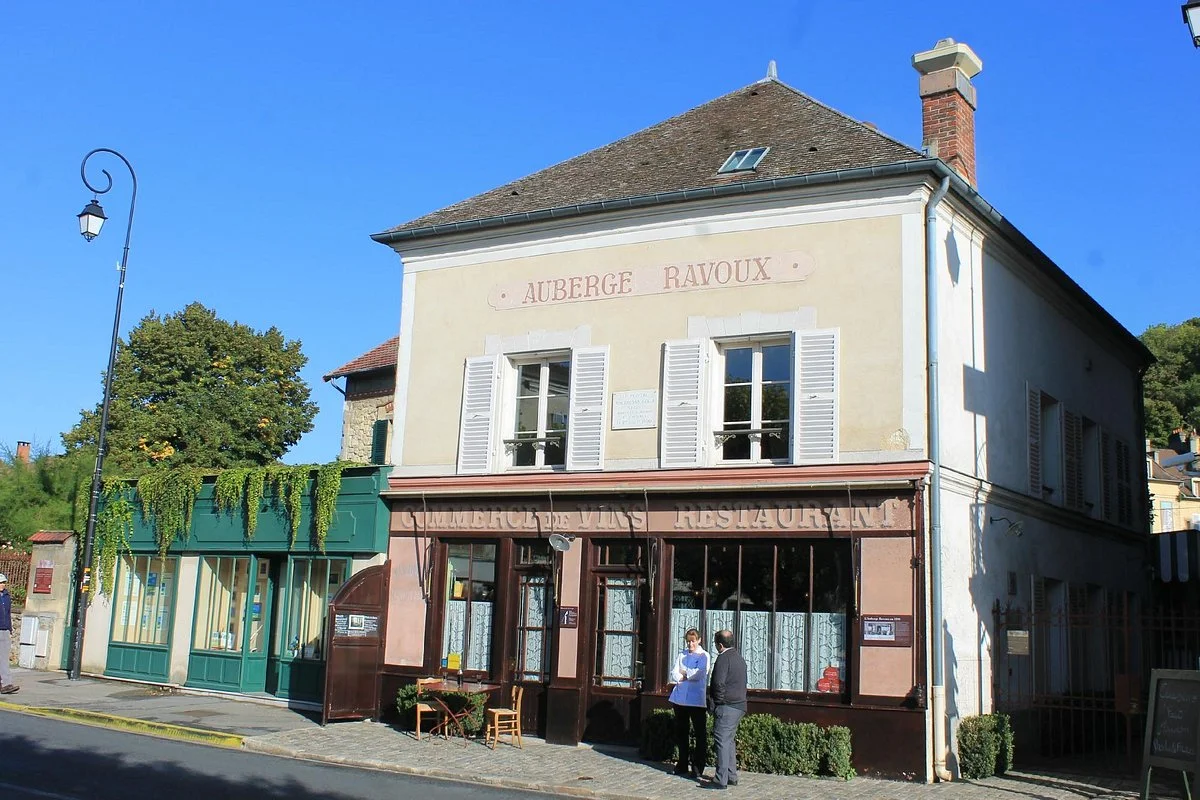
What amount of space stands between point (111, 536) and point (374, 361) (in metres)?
6.93

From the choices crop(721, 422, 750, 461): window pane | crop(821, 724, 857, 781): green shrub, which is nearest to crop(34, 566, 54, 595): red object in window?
crop(721, 422, 750, 461): window pane

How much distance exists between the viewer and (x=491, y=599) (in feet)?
51.5

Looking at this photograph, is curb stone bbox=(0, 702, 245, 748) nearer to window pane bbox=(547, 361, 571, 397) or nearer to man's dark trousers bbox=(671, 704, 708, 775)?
man's dark trousers bbox=(671, 704, 708, 775)

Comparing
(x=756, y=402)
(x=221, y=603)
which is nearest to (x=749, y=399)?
(x=756, y=402)

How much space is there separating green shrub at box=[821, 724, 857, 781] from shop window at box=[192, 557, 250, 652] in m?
10.0

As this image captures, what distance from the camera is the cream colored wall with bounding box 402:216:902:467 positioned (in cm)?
1352

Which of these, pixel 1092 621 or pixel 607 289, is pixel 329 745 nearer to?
pixel 607 289

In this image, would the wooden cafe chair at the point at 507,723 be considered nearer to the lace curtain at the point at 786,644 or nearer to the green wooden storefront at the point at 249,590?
the lace curtain at the point at 786,644

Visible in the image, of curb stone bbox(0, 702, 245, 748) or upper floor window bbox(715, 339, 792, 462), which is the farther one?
upper floor window bbox(715, 339, 792, 462)

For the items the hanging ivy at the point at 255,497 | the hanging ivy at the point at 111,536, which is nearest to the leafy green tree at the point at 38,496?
the hanging ivy at the point at 111,536

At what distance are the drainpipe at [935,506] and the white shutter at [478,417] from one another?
5950 millimetres

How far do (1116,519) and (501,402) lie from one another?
10.8m

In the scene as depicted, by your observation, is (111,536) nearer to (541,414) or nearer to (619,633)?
(541,414)

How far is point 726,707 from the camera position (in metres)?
11.9
